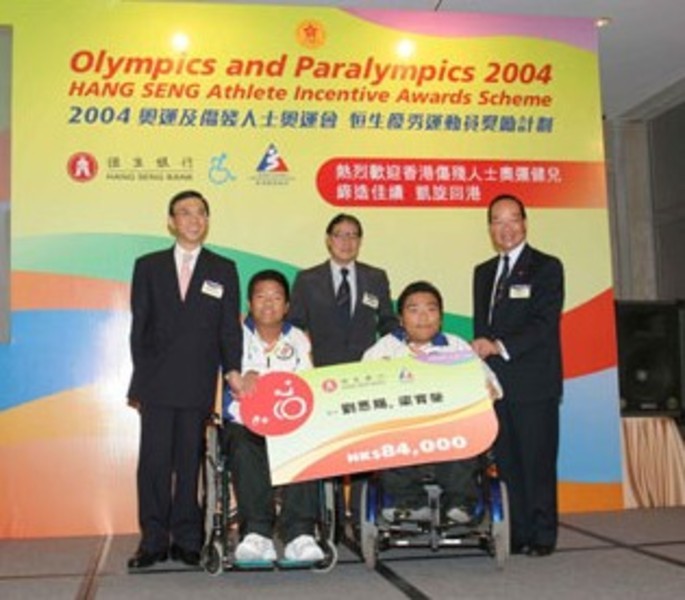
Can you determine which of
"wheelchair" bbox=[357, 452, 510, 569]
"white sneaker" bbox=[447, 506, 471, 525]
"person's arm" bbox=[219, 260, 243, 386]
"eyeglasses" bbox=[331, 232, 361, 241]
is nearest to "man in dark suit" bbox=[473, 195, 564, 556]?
"wheelchair" bbox=[357, 452, 510, 569]

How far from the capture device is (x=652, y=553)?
3457 millimetres

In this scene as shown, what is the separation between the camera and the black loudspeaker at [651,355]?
5176 millimetres

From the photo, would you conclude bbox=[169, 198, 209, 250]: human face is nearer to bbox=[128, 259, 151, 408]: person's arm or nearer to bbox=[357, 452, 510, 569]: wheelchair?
bbox=[128, 259, 151, 408]: person's arm

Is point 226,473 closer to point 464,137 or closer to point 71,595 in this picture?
point 71,595

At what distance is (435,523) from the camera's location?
3199 mm

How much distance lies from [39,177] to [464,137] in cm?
219

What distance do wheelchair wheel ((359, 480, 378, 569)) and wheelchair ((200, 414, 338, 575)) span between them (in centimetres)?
11

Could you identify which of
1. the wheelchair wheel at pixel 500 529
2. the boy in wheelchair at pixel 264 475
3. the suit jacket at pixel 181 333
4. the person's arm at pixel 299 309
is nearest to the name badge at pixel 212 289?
the suit jacket at pixel 181 333

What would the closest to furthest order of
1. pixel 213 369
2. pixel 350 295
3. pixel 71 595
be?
pixel 71 595 → pixel 213 369 → pixel 350 295

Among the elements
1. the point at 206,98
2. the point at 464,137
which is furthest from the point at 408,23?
the point at 206,98

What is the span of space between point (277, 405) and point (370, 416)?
1.09 feet

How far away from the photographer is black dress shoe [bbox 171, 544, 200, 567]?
3.36m

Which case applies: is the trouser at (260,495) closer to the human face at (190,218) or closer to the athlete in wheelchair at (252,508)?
the athlete in wheelchair at (252,508)

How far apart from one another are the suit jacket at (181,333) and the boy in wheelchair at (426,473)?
0.59 meters
